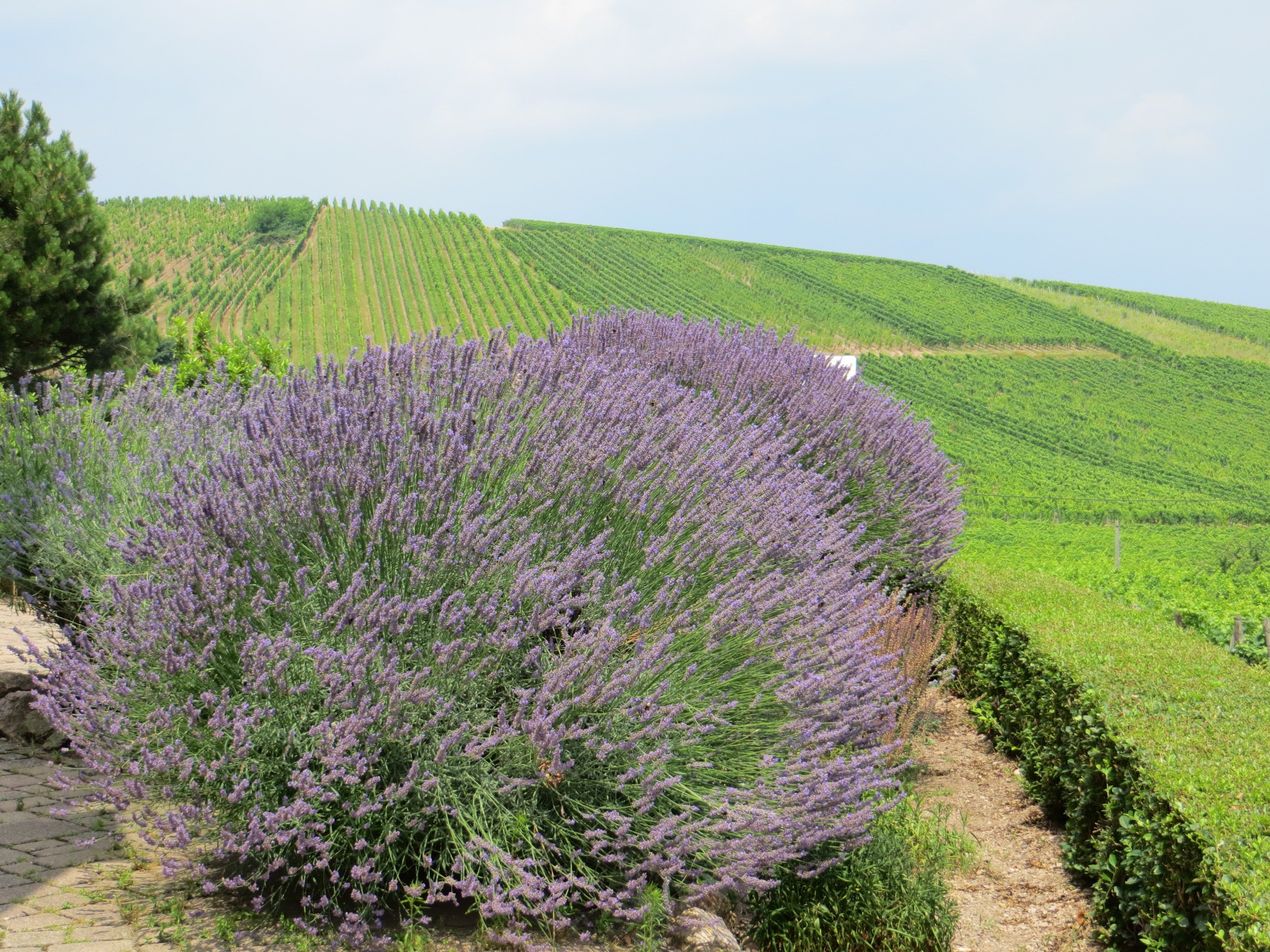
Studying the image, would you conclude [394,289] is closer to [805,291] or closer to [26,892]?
[805,291]

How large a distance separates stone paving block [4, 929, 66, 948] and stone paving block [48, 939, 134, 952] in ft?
0.12

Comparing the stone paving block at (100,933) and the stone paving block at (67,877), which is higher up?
the stone paving block at (100,933)

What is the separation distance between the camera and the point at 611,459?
413 centimetres

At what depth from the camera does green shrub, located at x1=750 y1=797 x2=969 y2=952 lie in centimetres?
349

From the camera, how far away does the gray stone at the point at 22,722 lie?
4535 mm

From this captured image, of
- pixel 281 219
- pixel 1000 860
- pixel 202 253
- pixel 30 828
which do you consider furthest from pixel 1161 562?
pixel 281 219

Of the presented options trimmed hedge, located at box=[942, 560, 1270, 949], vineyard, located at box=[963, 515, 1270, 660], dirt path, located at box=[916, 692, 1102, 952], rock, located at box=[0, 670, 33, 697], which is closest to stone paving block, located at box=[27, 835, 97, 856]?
rock, located at box=[0, 670, 33, 697]

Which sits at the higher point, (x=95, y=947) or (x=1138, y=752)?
(x=1138, y=752)

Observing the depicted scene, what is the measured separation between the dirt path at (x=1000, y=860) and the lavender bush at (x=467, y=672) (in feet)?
3.12

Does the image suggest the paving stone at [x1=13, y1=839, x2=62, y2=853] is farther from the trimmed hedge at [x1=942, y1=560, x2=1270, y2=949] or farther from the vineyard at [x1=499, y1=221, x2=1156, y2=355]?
the vineyard at [x1=499, y1=221, x2=1156, y2=355]

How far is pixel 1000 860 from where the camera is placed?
4.77 m

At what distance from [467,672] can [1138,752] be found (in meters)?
2.77

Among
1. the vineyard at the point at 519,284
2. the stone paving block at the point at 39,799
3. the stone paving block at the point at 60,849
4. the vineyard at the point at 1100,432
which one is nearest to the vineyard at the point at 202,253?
the vineyard at the point at 519,284

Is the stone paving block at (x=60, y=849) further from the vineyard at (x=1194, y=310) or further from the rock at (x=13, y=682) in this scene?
the vineyard at (x=1194, y=310)
